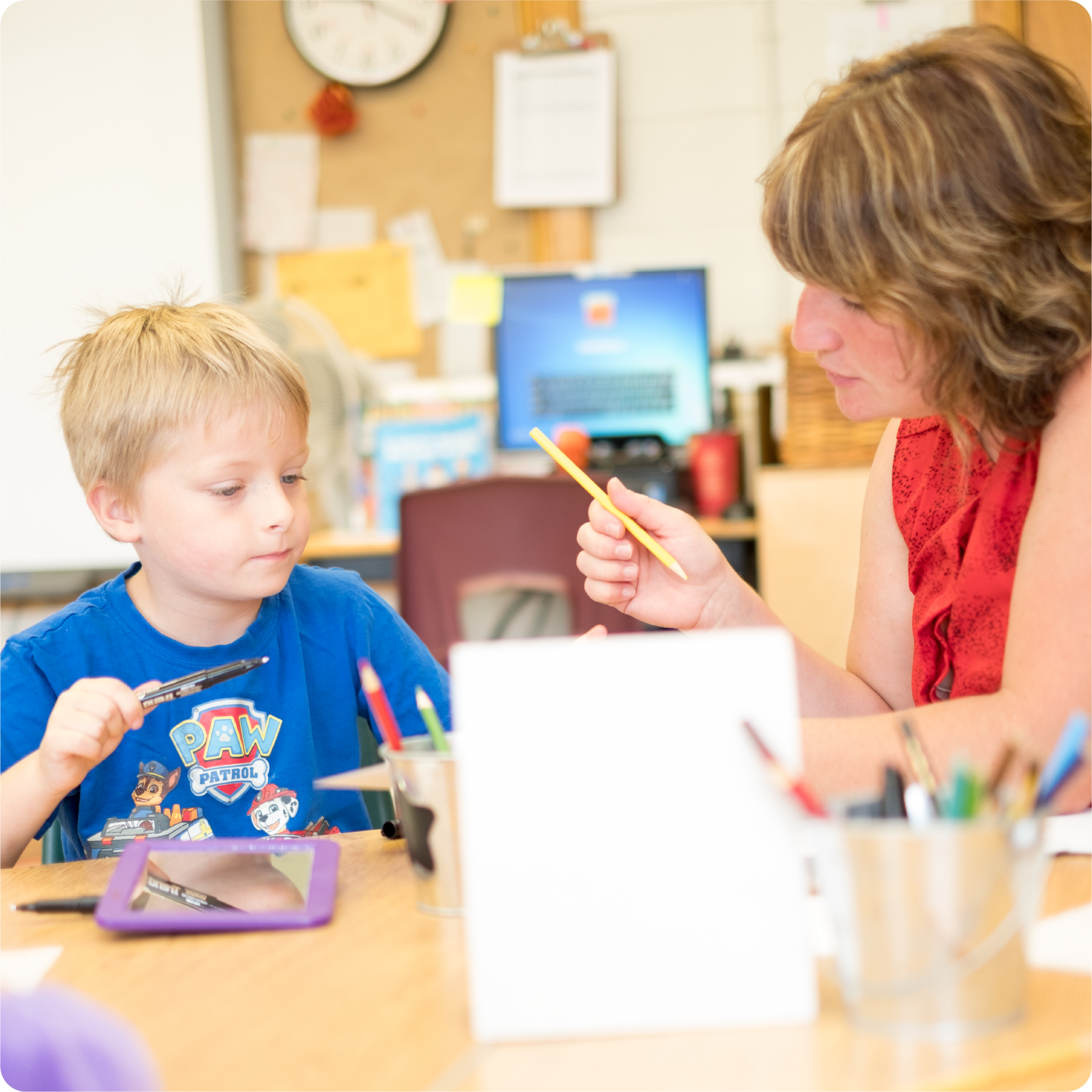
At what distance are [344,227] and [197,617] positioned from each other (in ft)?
7.47

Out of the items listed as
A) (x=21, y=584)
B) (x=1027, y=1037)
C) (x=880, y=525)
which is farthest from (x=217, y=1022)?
(x=21, y=584)

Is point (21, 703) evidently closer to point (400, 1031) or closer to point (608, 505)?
point (608, 505)

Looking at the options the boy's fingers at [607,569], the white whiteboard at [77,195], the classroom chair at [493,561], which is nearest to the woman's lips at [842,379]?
the boy's fingers at [607,569]

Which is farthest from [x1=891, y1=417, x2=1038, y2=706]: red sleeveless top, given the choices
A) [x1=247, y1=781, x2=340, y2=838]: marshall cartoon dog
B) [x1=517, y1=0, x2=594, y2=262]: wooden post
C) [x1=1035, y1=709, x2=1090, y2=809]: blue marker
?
[x1=517, y1=0, x2=594, y2=262]: wooden post

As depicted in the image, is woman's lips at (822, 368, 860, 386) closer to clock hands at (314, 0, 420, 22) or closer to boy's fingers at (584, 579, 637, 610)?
boy's fingers at (584, 579, 637, 610)

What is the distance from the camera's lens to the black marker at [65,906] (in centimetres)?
70

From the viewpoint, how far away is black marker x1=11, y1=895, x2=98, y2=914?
70 cm

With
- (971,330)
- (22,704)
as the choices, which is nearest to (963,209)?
(971,330)

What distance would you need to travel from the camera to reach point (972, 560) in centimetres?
97

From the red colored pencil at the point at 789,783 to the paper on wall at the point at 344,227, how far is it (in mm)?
2908

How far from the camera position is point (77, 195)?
2.87 metres

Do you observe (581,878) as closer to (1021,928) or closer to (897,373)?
(1021,928)

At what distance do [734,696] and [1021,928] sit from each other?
0.14 m

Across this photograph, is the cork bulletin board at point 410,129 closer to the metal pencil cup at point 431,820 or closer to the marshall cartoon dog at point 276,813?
the marshall cartoon dog at point 276,813
